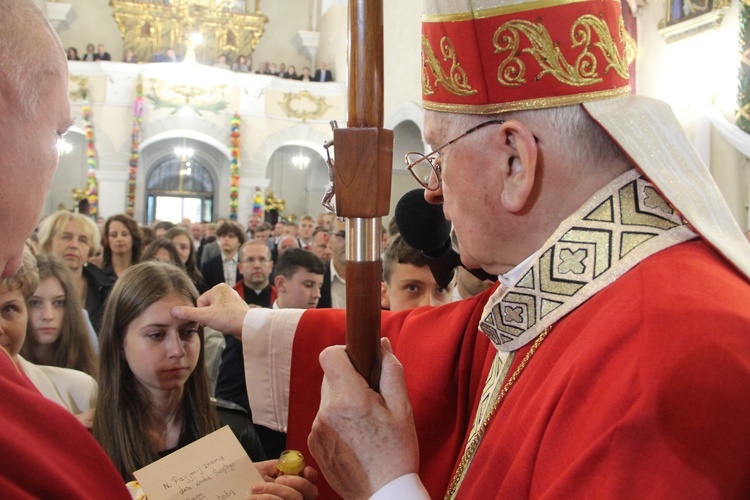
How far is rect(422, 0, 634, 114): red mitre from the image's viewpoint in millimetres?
1159

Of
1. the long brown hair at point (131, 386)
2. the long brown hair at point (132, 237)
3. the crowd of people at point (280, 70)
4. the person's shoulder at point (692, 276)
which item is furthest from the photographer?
the crowd of people at point (280, 70)

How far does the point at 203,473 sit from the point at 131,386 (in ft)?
2.35

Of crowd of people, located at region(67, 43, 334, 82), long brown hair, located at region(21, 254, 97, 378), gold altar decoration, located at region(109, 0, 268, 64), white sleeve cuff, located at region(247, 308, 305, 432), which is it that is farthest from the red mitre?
gold altar decoration, located at region(109, 0, 268, 64)

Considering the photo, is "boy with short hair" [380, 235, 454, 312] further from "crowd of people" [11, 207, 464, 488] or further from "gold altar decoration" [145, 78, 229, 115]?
"gold altar decoration" [145, 78, 229, 115]

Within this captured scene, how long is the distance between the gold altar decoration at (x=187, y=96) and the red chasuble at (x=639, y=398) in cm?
1570

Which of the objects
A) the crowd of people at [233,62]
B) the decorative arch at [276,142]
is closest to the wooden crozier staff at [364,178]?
the decorative arch at [276,142]

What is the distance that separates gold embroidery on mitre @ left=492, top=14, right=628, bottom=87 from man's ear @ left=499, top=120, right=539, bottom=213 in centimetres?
9

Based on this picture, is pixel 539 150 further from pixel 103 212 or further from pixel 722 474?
pixel 103 212

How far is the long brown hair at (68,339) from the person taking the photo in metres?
2.74

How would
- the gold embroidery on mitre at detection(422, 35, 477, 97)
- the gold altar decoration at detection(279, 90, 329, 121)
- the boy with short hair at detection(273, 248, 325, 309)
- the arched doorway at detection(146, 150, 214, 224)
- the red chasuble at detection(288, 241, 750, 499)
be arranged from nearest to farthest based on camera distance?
the red chasuble at detection(288, 241, 750, 499)
the gold embroidery on mitre at detection(422, 35, 477, 97)
the boy with short hair at detection(273, 248, 325, 309)
the gold altar decoration at detection(279, 90, 329, 121)
the arched doorway at detection(146, 150, 214, 224)

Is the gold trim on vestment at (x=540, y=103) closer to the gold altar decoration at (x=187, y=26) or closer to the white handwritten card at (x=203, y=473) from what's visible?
the white handwritten card at (x=203, y=473)


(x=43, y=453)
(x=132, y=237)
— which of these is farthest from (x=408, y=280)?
(x=132, y=237)

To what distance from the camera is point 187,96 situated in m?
15.9

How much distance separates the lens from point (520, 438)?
1.05 meters
